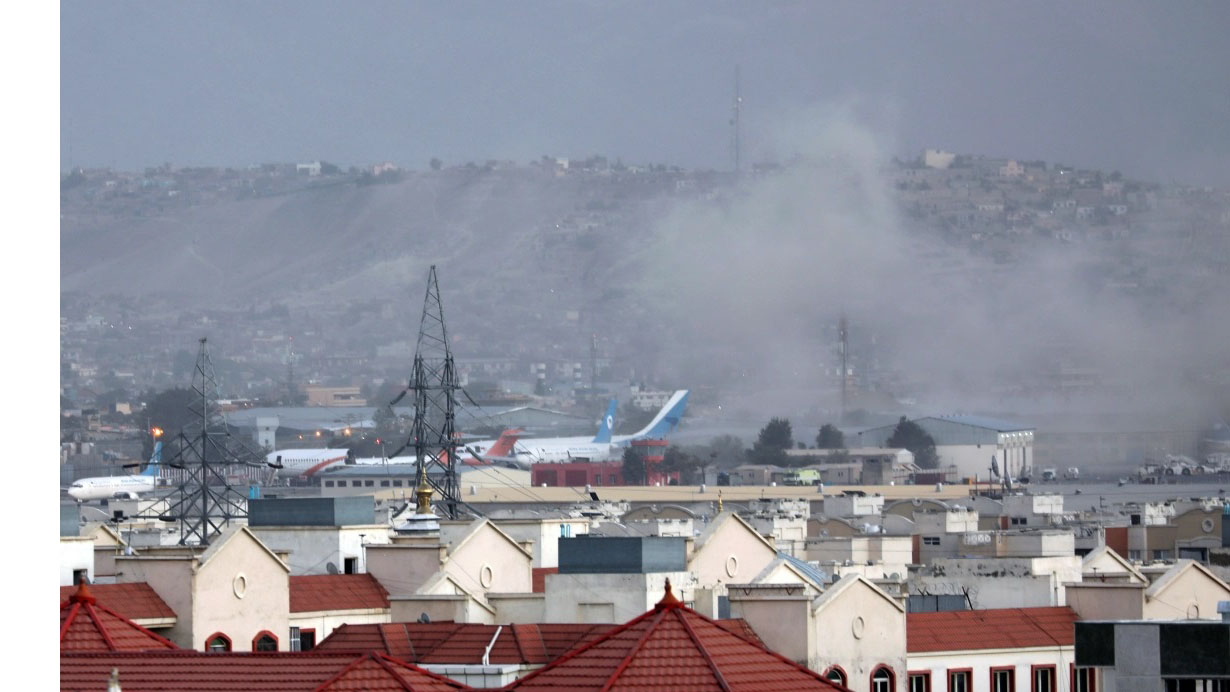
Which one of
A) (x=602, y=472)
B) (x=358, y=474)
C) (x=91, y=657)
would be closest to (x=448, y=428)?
(x=91, y=657)

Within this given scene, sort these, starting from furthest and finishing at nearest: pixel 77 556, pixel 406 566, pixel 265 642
→ 1. pixel 406 566
2. pixel 77 556
3. pixel 265 642

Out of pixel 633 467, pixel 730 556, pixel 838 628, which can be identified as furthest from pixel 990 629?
pixel 633 467

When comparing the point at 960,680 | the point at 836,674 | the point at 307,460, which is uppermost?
the point at 836,674

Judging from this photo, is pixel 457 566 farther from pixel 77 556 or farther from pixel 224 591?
pixel 224 591

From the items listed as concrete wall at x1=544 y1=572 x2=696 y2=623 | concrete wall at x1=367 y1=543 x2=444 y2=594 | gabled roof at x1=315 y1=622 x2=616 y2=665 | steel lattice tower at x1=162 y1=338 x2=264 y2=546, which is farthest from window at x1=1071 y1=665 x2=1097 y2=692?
steel lattice tower at x1=162 y1=338 x2=264 y2=546

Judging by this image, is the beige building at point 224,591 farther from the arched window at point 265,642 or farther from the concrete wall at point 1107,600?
the concrete wall at point 1107,600
